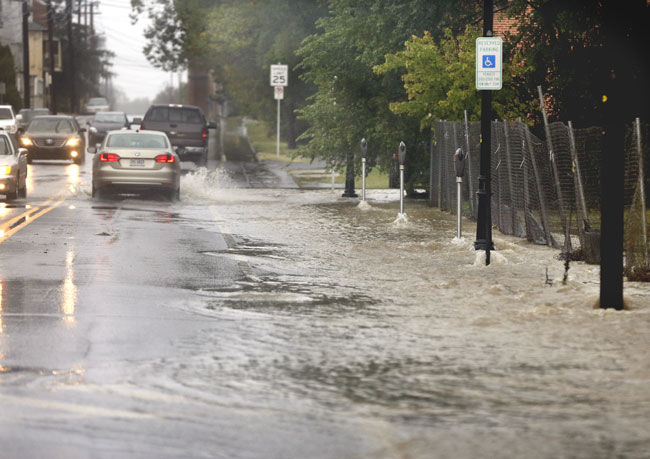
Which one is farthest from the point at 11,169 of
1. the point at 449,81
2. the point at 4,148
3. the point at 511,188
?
the point at 511,188

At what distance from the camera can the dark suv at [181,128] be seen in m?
41.2

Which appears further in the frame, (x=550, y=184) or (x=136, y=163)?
(x=136, y=163)

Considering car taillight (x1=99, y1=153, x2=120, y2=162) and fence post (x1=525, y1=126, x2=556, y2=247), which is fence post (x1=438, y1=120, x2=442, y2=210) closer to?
fence post (x1=525, y1=126, x2=556, y2=247)

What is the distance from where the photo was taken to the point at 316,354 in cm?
940

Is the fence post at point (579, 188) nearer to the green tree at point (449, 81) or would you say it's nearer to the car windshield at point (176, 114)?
the green tree at point (449, 81)

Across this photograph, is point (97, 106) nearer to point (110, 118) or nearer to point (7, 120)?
point (110, 118)

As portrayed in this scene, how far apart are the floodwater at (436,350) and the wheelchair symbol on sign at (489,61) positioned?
2.49 metres

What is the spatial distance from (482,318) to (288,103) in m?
44.1

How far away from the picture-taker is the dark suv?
4122 centimetres

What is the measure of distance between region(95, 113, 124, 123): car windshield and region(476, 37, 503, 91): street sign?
143ft

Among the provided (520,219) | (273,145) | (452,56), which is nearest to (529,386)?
(520,219)

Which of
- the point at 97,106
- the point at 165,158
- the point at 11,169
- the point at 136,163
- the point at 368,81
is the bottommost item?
the point at 11,169

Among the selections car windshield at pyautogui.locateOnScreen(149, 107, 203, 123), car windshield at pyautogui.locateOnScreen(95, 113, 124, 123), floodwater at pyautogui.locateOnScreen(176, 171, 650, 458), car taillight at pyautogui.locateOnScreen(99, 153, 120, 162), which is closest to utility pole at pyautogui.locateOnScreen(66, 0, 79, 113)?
car windshield at pyautogui.locateOnScreen(95, 113, 124, 123)

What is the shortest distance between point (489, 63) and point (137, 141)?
12433 mm
